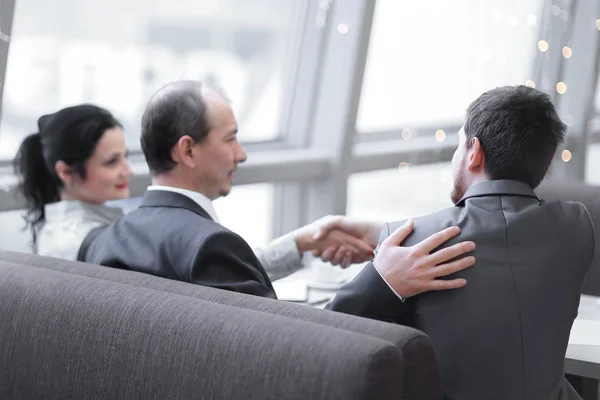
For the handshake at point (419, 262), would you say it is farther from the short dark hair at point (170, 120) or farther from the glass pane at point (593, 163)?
the glass pane at point (593, 163)

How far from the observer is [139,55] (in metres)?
3.71

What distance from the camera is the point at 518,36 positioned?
599 centimetres

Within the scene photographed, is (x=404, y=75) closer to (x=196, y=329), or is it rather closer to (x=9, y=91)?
(x=9, y=91)

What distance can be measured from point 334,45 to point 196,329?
10.2 ft

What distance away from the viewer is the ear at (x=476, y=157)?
5.90 ft

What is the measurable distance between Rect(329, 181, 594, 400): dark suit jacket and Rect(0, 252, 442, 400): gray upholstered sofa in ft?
1.01

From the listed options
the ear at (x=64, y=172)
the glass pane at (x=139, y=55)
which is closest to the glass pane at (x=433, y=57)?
the glass pane at (x=139, y=55)

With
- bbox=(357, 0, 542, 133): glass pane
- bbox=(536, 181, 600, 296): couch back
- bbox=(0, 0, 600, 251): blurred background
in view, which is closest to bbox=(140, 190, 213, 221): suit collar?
bbox=(0, 0, 600, 251): blurred background

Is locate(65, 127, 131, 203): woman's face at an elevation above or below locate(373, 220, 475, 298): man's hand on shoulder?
below

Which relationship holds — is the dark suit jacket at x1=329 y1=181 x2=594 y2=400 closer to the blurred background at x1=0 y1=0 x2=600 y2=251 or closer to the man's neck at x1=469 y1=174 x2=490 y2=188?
the man's neck at x1=469 y1=174 x2=490 y2=188

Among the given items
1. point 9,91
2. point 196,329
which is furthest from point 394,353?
point 9,91

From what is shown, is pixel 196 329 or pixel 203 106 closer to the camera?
pixel 196 329

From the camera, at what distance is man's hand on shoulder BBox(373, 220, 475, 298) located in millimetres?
1700

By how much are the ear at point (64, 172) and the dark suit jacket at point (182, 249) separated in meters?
0.68
